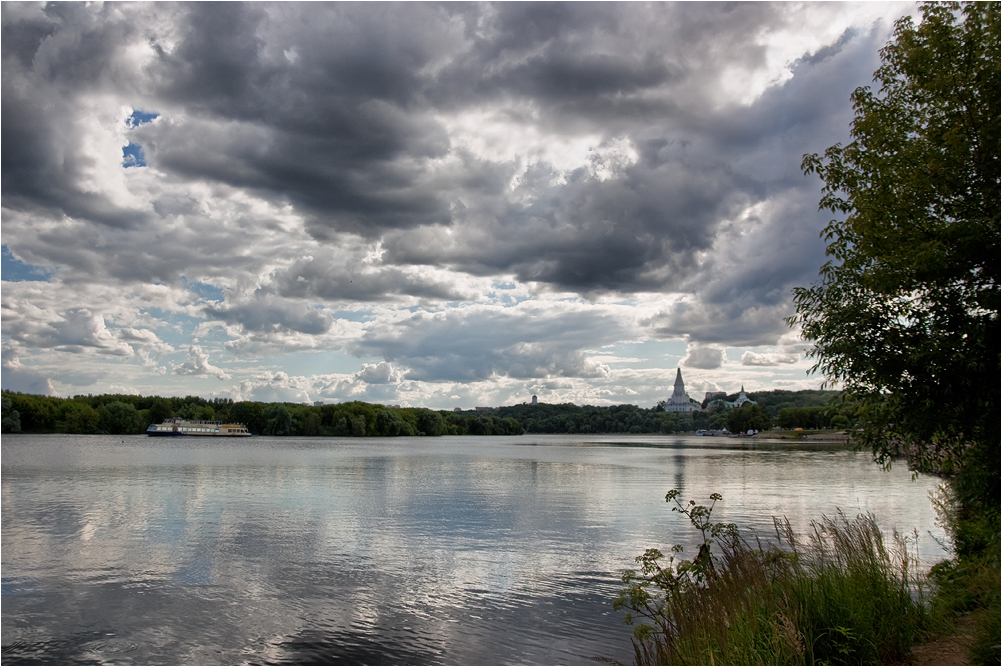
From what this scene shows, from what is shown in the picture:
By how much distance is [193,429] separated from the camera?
181m

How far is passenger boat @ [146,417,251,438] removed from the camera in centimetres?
17250

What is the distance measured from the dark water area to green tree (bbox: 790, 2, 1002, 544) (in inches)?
296

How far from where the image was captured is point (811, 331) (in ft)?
45.7

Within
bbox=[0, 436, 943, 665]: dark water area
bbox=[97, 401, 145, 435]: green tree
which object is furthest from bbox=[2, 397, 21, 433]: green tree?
bbox=[0, 436, 943, 665]: dark water area

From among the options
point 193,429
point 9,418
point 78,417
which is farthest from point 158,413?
point 9,418

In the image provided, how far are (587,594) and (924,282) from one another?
11698 millimetres

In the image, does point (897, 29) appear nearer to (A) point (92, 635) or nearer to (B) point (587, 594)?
(B) point (587, 594)

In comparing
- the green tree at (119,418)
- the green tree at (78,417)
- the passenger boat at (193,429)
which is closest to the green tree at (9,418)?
the green tree at (78,417)

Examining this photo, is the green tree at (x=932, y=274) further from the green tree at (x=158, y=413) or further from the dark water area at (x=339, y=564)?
the green tree at (x=158, y=413)

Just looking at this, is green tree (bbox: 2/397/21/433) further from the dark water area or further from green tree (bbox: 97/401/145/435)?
the dark water area

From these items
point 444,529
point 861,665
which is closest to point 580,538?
point 444,529

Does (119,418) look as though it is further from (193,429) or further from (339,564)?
(339,564)

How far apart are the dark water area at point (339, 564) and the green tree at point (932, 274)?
752 cm

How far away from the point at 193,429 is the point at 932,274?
7575 inches
